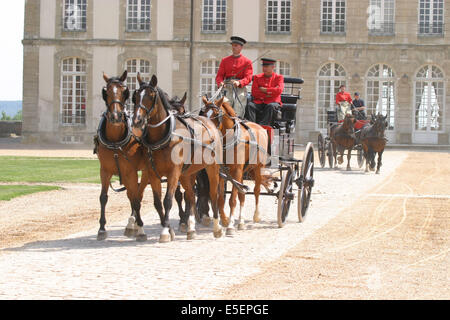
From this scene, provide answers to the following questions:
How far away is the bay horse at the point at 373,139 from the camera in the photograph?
19000 mm

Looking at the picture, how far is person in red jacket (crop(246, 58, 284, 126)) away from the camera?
32.4 ft

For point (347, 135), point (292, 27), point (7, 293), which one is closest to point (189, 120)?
point (7, 293)

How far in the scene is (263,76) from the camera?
33.0ft

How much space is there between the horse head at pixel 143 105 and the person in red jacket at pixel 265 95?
203 cm

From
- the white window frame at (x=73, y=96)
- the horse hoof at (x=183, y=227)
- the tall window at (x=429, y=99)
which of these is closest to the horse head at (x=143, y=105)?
the horse hoof at (x=183, y=227)

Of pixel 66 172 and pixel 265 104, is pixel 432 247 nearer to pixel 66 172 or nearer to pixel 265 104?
pixel 265 104

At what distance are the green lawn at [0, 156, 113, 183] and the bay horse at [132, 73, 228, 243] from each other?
7.33 metres

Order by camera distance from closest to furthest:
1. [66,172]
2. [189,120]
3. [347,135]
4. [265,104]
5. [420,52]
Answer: [189,120] < [265,104] < [66,172] < [347,135] < [420,52]

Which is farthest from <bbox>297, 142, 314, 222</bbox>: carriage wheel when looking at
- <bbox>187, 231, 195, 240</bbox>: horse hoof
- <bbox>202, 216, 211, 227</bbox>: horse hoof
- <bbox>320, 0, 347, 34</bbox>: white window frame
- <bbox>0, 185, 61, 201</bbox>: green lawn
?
<bbox>320, 0, 347, 34</bbox>: white window frame

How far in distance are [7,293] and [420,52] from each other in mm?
28236

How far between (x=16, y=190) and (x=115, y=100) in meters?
5.91

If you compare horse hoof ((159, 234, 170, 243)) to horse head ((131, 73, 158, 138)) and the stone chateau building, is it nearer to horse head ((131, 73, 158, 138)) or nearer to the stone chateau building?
horse head ((131, 73, 158, 138))

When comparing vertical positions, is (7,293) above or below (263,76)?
below

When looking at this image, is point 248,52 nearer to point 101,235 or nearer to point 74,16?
point 74,16
